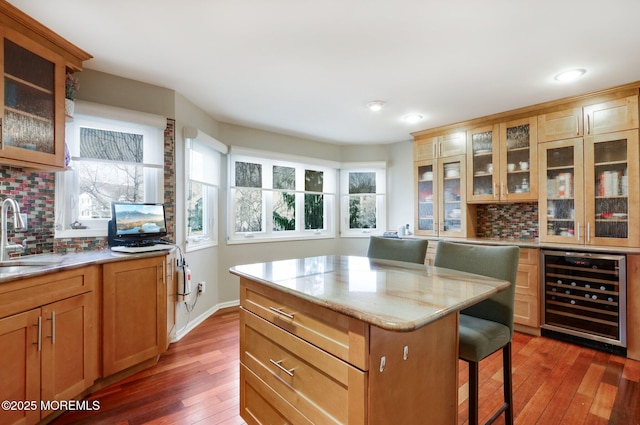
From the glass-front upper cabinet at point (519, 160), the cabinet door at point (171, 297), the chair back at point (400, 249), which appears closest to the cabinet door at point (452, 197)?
the glass-front upper cabinet at point (519, 160)

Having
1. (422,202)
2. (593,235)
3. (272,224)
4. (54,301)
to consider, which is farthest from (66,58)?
(593,235)

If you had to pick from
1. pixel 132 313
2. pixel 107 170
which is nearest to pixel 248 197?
pixel 107 170

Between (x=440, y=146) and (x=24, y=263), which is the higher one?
(x=440, y=146)

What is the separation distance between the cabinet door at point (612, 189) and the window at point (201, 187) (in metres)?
3.87

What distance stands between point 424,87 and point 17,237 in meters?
3.35

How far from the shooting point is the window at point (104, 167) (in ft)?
7.89

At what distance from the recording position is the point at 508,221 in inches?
149

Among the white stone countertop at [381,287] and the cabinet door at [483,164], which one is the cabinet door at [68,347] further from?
the cabinet door at [483,164]

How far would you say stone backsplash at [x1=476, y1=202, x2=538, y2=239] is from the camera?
361 centimetres

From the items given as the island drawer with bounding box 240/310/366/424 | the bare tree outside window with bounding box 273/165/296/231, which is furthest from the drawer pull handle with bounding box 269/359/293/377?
the bare tree outside window with bounding box 273/165/296/231

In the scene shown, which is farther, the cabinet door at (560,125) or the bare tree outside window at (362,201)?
the bare tree outside window at (362,201)

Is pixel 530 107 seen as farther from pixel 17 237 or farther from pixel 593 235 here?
pixel 17 237

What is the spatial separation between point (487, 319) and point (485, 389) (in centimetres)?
76

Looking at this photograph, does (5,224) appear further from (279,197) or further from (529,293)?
(529,293)
